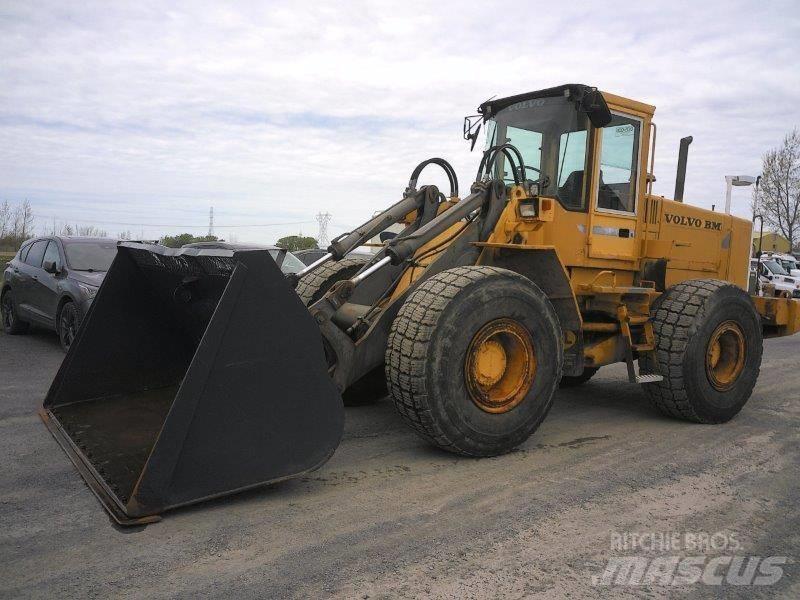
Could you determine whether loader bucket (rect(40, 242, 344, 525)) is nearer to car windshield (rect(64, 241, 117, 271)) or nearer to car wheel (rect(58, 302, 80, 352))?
car wheel (rect(58, 302, 80, 352))

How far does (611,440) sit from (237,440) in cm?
324

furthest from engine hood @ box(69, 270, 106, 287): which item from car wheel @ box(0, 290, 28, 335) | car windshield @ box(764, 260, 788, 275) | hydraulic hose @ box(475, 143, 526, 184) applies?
car windshield @ box(764, 260, 788, 275)

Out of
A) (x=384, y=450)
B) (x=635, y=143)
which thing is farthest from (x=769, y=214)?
(x=384, y=450)

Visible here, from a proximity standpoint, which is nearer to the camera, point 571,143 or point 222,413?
point 222,413

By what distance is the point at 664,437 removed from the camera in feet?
18.6

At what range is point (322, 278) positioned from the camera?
239 inches

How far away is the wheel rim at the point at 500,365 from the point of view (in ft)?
15.3

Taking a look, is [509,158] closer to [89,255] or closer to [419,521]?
[419,521]

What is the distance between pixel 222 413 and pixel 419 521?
1222 millimetres

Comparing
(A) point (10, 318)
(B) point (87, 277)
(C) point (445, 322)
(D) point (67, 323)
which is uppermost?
(C) point (445, 322)

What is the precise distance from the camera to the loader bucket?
3.48 m

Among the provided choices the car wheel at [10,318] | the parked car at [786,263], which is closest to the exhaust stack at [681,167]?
the car wheel at [10,318]

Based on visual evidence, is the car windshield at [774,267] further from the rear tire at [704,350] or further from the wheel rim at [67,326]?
the wheel rim at [67,326]

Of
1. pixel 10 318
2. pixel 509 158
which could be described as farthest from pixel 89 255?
pixel 509 158
